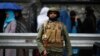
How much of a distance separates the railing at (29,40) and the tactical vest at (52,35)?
1.39m

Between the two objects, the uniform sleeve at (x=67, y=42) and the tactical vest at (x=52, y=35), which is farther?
the uniform sleeve at (x=67, y=42)

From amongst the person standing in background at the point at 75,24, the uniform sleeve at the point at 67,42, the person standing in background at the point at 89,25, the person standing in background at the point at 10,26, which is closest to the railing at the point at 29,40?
the person standing in background at the point at 10,26

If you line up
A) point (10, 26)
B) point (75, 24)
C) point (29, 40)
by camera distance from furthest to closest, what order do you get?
1. point (75, 24)
2. point (10, 26)
3. point (29, 40)

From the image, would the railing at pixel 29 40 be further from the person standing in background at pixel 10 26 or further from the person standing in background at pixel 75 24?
the person standing in background at pixel 75 24

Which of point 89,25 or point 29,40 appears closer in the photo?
point 29,40

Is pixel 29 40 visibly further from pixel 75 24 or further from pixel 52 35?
pixel 75 24

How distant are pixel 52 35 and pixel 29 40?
1.58 m

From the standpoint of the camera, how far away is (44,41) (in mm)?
6891

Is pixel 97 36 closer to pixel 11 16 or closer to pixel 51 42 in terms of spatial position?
pixel 51 42

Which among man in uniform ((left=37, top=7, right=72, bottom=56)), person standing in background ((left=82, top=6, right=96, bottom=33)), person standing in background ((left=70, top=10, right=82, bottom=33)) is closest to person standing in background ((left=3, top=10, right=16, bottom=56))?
person standing in background ((left=70, top=10, right=82, bottom=33))

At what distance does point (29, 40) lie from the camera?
8.35m

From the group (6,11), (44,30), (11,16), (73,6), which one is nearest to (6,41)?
(44,30)

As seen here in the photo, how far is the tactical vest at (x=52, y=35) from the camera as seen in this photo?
6828mm

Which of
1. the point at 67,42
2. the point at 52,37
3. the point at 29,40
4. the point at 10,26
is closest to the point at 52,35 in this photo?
the point at 52,37
